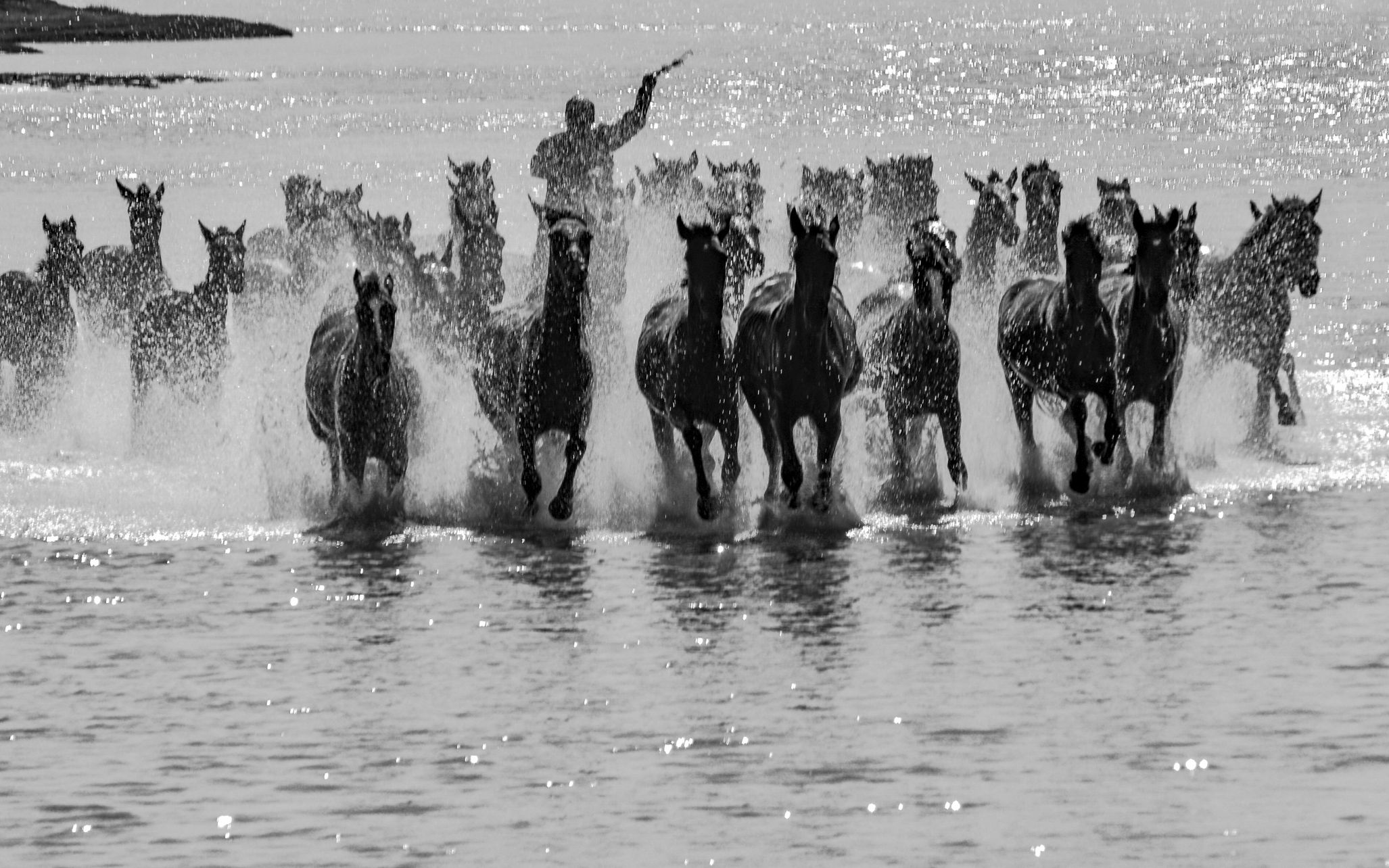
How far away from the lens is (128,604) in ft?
49.6

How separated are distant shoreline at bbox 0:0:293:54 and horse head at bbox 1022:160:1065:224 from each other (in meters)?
66.2

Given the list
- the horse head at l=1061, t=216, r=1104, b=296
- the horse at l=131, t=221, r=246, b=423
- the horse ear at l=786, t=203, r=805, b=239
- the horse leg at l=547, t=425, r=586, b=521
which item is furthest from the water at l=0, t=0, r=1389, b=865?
the horse ear at l=786, t=203, r=805, b=239

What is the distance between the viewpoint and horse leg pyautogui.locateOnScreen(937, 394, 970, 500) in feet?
56.3

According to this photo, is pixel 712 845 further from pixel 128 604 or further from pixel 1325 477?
pixel 1325 477

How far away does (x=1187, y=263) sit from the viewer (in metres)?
19.0

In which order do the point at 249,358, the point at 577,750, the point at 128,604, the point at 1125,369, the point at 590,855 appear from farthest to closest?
the point at 249,358 < the point at 1125,369 < the point at 128,604 < the point at 577,750 < the point at 590,855

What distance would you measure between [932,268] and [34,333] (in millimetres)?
6923

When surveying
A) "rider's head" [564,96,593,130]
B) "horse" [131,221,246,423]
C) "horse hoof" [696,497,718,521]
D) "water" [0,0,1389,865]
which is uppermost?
"rider's head" [564,96,593,130]

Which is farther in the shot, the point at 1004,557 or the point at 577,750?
the point at 1004,557

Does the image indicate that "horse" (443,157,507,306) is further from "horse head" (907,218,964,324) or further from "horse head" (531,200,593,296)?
"horse head" (907,218,964,324)

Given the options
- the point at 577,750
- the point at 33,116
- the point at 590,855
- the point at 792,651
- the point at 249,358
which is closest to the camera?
the point at 590,855

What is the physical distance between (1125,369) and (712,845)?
7.53 meters

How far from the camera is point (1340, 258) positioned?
3250cm

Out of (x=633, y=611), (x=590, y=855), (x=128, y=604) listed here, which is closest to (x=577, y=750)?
(x=590, y=855)
